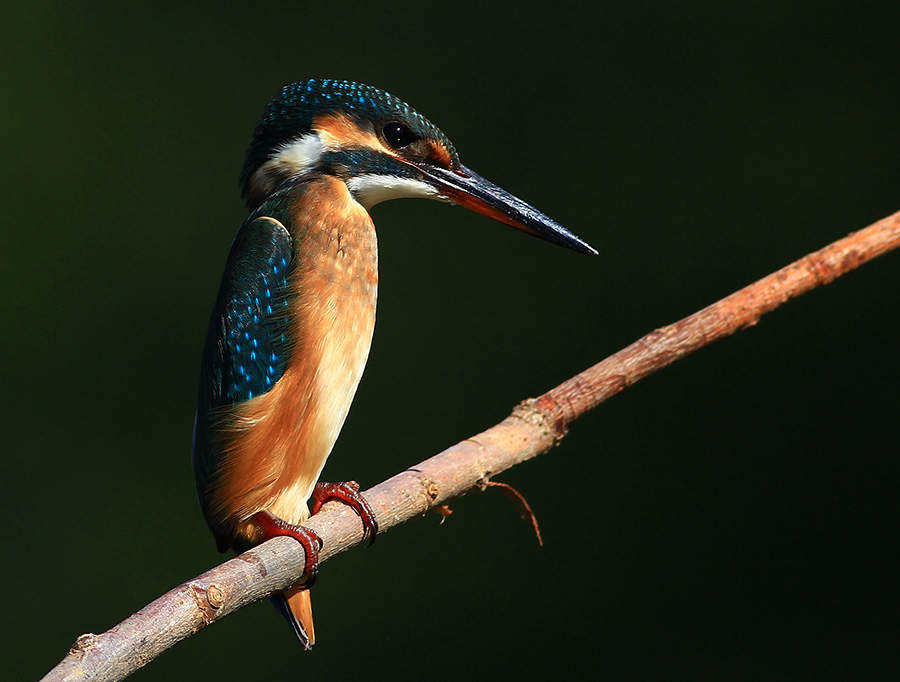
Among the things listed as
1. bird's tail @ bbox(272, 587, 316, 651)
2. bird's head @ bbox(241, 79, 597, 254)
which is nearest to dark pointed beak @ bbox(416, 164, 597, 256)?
bird's head @ bbox(241, 79, 597, 254)

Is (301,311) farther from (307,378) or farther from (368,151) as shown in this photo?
(368,151)

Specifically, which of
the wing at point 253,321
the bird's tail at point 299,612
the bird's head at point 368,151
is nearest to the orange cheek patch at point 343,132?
the bird's head at point 368,151

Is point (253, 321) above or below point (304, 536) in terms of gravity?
above

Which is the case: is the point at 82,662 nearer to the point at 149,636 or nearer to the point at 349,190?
the point at 149,636

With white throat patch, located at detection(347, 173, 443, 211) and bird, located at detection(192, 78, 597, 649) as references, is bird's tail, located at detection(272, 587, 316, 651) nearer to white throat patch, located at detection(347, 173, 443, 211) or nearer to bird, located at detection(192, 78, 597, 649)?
bird, located at detection(192, 78, 597, 649)

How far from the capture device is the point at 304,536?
1.00 m

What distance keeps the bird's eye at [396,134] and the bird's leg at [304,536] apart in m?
0.50

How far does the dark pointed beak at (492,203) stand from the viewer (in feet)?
3.85

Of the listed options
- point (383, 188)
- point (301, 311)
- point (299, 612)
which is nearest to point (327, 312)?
point (301, 311)

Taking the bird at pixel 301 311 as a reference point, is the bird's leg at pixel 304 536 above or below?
below

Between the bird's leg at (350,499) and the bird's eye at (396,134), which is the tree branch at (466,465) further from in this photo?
the bird's eye at (396,134)

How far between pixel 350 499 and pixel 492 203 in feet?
1.40

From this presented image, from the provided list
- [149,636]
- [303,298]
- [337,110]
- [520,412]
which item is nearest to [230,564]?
[149,636]

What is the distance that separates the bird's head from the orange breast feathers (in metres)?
0.05
